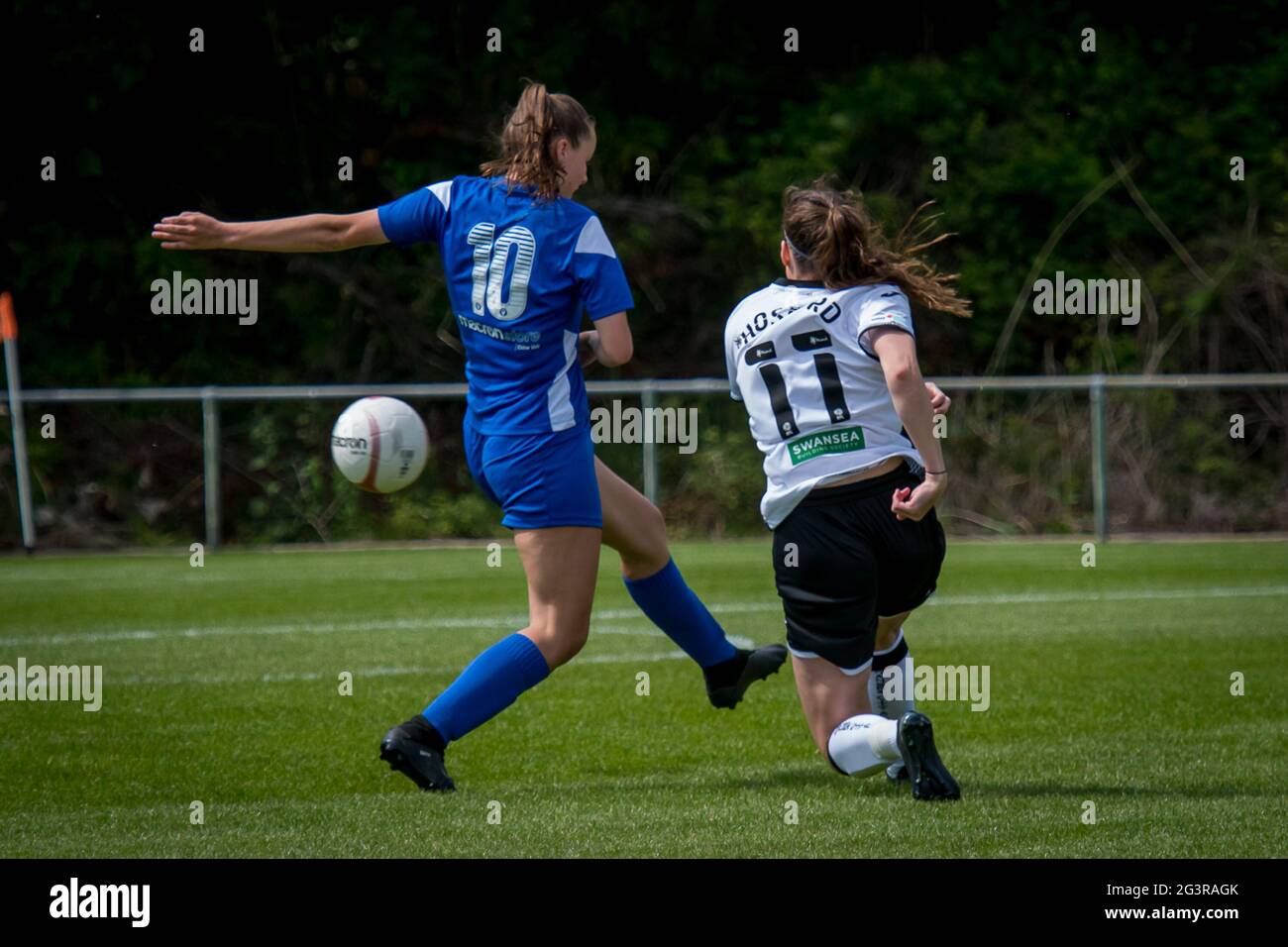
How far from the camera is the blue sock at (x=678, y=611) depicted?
6.13 meters

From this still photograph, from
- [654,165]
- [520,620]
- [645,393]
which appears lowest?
[520,620]

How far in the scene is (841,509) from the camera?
17.1 feet

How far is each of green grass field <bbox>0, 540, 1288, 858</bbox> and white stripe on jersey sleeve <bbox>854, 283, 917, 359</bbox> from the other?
1.44 meters

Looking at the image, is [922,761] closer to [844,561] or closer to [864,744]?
[864,744]

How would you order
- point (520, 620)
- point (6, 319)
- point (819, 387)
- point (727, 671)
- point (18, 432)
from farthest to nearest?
1. point (18, 432)
2. point (6, 319)
3. point (520, 620)
4. point (727, 671)
5. point (819, 387)

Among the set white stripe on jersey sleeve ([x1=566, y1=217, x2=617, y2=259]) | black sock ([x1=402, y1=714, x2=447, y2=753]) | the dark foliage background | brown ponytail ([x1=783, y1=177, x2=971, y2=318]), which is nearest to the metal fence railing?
the dark foliage background

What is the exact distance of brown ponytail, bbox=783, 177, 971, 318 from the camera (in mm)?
5262

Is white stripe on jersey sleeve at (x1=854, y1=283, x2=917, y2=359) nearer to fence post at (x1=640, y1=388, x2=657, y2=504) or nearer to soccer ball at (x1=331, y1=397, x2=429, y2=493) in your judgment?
soccer ball at (x1=331, y1=397, x2=429, y2=493)

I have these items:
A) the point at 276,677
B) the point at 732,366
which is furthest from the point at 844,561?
the point at 276,677

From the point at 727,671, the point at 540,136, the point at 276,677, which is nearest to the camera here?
the point at 540,136

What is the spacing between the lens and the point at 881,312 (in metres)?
5.10

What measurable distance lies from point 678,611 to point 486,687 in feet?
3.21
